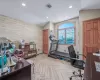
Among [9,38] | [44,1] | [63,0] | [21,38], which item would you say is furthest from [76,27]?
[9,38]

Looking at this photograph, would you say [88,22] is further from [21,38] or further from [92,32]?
[21,38]

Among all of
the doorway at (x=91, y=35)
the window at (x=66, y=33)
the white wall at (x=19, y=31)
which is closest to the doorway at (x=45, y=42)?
the white wall at (x=19, y=31)

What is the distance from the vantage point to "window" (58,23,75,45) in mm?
5344

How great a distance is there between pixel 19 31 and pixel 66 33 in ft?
11.6

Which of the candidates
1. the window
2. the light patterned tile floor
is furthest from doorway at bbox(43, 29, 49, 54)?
the light patterned tile floor

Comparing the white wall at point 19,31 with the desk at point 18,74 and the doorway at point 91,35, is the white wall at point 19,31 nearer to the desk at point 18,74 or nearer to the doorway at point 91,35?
the desk at point 18,74

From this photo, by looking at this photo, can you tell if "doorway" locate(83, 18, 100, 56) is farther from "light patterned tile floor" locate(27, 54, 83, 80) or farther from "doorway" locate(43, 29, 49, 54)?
"doorway" locate(43, 29, 49, 54)

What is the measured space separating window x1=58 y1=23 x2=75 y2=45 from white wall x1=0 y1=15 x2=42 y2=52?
6.08 ft

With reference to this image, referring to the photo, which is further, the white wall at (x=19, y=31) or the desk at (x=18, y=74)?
the white wall at (x=19, y=31)

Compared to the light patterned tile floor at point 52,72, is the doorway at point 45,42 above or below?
above

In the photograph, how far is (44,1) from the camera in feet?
10.1

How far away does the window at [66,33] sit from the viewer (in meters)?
5.34

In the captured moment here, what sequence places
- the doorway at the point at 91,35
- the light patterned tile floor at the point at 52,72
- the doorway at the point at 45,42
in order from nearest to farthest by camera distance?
the light patterned tile floor at the point at 52,72
the doorway at the point at 91,35
the doorway at the point at 45,42

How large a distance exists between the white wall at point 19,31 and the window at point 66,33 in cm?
185
